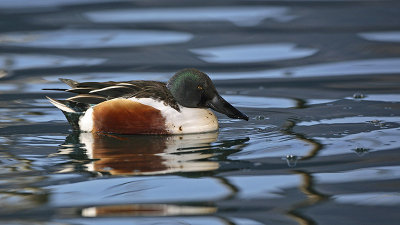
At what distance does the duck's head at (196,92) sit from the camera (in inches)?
271

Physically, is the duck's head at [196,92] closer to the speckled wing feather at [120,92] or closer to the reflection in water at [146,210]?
the speckled wing feather at [120,92]

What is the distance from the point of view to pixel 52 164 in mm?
5766

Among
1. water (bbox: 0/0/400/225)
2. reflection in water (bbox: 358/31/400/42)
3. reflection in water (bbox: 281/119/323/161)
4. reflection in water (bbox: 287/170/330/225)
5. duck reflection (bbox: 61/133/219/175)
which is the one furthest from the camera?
reflection in water (bbox: 358/31/400/42)

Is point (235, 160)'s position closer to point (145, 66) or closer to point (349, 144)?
point (349, 144)

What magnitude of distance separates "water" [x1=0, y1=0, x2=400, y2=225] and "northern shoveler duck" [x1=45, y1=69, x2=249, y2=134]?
123 millimetres

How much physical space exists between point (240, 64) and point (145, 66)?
1042mm

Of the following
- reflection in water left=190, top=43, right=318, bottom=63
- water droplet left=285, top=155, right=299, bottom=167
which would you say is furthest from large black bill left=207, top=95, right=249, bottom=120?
reflection in water left=190, top=43, right=318, bottom=63

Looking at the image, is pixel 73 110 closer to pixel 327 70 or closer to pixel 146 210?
pixel 146 210

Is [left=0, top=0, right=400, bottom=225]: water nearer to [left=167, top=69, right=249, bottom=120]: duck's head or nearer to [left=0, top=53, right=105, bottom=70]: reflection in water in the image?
[left=0, top=53, right=105, bottom=70]: reflection in water

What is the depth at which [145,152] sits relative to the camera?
6.14 m

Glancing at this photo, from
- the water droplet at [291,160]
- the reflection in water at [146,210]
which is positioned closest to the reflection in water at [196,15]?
the water droplet at [291,160]

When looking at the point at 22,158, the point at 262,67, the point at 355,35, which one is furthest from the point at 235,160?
the point at 355,35

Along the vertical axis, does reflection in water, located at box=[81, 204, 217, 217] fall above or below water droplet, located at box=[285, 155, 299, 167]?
below

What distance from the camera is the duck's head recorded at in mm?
6875
